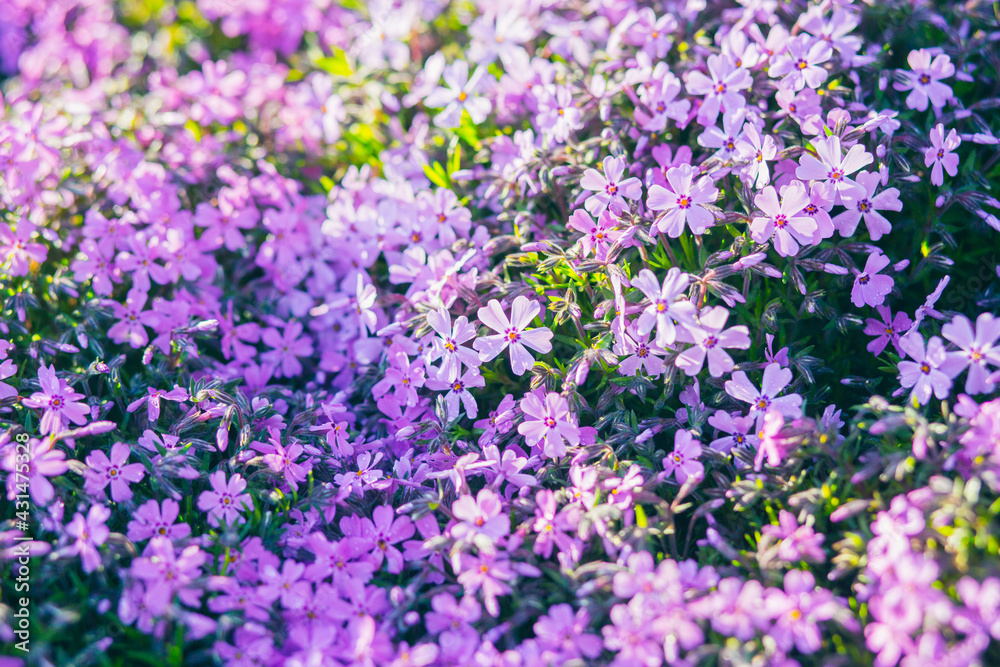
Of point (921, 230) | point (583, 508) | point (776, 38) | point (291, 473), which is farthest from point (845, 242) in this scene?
point (291, 473)

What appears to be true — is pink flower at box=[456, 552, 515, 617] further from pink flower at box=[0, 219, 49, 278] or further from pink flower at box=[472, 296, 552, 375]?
pink flower at box=[0, 219, 49, 278]

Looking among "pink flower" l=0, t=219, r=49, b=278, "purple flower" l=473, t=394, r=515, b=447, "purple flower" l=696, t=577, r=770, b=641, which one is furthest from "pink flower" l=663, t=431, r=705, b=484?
"pink flower" l=0, t=219, r=49, b=278

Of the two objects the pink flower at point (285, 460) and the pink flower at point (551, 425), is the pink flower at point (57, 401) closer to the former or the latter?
the pink flower at point (285, 460)

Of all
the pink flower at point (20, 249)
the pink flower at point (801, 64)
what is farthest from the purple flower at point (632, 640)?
the pink flower at point (20, 249)

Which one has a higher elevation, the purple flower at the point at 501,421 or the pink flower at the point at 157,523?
the pink flower at the point at 157,523

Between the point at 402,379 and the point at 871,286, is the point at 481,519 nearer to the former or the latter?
the point at 402,379

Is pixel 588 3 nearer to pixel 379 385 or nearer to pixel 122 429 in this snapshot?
pixel 379 385
